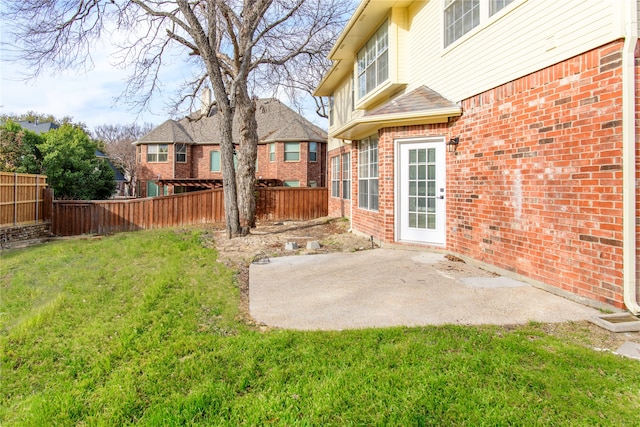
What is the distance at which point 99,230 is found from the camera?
613 inches

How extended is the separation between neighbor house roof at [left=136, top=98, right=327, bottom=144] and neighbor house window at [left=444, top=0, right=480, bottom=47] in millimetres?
17009

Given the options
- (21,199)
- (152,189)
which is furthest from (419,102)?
(152,189)

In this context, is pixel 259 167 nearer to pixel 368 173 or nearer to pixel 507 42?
pixel 368 173

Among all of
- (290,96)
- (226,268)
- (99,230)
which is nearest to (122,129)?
(99,230)

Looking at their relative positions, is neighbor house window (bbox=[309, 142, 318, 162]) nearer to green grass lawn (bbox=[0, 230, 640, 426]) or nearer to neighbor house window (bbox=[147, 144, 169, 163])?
neighbor house window (bbox=[147, 144, 169, 163])

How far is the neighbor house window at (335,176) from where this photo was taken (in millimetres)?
15711

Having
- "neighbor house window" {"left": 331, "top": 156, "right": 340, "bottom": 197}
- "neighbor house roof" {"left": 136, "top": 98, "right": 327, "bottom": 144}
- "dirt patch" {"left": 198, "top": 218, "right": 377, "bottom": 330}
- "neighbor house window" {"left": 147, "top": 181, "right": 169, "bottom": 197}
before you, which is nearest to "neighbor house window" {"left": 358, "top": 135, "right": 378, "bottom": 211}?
"dirt patch" {"left": 198, "top": 218, "right": 377, "bottom": 330}

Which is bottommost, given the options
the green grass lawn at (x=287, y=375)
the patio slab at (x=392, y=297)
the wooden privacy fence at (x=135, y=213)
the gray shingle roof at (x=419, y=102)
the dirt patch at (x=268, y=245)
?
the green grass lawn at (x=287, y=375)

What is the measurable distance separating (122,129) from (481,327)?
4996cm

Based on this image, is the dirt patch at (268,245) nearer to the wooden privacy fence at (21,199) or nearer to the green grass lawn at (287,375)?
the green grass lawn at (287,375)

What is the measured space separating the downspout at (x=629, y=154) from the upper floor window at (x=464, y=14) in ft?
7.62

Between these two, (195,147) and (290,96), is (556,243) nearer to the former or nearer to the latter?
(290,96)

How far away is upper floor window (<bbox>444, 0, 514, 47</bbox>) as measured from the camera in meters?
6.28

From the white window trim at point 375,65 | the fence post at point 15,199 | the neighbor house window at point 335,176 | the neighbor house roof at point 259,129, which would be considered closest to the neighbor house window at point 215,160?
the neighbor house roof at point 259,129
